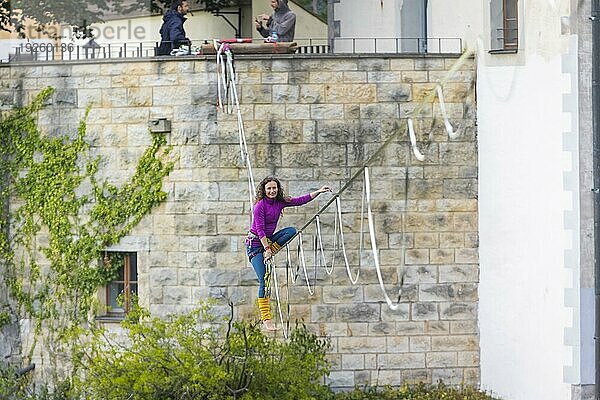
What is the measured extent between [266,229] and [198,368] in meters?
1.39

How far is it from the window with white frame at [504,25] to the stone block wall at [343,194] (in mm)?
900

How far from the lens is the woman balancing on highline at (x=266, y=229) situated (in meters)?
13.1

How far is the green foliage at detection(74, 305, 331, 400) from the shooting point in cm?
1303

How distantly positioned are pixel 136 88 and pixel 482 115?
3517 mm

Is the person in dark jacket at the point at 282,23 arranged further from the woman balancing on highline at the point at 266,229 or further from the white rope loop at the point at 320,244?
the woman balancing on highline at the point at 266,229

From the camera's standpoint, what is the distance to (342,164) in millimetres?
14922

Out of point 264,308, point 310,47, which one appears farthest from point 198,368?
point 310,47

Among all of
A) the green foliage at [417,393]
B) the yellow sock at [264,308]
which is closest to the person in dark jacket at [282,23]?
the yellow sock at [264,308]

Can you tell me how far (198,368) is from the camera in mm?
12969

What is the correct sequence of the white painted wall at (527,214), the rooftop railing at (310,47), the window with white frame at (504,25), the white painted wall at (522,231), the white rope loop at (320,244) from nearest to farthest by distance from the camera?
the white painted wall at (527,214) → the white painted wall at (522,231) → the window with white frame at (504,25) → the white rope loop at (320,244) → the rooftop railing at (310,47)

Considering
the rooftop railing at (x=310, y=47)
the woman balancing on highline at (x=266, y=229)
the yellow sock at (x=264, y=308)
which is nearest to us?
the woman balancing on highline at (x=266, y=229)

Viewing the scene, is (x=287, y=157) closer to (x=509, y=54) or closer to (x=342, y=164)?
(x=342, y=164)

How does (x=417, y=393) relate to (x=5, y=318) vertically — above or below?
below

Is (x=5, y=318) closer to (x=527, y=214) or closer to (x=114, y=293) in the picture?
(x=114, y=293)
